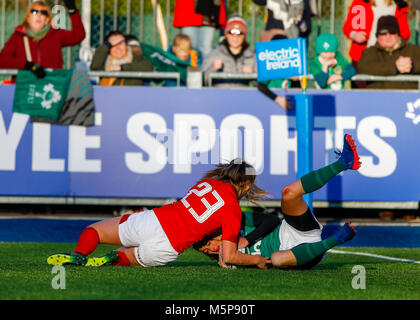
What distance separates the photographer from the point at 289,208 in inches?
287

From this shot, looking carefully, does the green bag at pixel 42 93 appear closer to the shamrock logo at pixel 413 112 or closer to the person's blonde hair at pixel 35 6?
the person's blonde hair at pixel 35 6

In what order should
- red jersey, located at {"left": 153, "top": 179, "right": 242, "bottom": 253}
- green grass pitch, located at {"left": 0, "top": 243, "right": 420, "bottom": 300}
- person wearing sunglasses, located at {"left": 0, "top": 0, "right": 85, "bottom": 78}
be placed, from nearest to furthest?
1. green grass pitch, located at {"left": 0, "top": 243, "right": 420, "bottom": 300}
2. red jersey, located at {"left": 153, "top": 179, "right": 242, "bottom": 253}
3. person wearing sunglasses, located at {"left": 0, "top": 0, "right": 85, "bottom": 78}

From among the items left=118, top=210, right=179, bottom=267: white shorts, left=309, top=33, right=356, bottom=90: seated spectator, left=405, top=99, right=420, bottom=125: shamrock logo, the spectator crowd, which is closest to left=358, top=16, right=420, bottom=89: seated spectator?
the spectator crowd

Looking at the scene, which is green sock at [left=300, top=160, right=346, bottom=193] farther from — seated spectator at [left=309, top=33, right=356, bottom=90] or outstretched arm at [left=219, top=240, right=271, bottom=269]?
seated spectator at [left=309, top=33, right=356, bottom=90]

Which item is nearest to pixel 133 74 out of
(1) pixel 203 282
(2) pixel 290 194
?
(2) pixel 290 194

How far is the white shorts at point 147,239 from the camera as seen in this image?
7.24 m

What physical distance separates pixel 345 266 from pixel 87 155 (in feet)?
18.2

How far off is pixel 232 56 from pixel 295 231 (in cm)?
615

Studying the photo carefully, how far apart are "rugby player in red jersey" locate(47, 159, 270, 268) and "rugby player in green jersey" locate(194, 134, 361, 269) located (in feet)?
0.78

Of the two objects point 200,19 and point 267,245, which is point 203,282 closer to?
point 267,245

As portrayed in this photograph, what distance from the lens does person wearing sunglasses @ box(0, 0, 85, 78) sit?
1295 centimetres

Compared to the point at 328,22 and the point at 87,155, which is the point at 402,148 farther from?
the point at 87,155

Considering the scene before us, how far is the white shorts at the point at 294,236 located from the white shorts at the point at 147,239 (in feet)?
3.14

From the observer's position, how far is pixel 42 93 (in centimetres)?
1269
